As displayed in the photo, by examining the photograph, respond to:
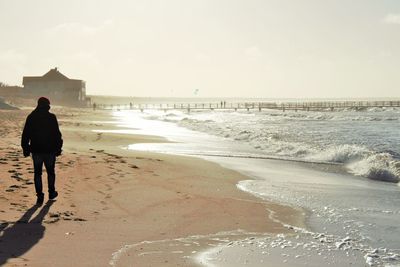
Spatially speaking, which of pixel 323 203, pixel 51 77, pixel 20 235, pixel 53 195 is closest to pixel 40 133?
pixel 53 195

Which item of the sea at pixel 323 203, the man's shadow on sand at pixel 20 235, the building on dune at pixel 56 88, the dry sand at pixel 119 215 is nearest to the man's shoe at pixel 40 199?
the dry sand at pixel 119 215

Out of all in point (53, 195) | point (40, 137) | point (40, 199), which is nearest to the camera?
point (40, 199)

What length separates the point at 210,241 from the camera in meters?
5.10

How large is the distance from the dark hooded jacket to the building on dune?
7582cm

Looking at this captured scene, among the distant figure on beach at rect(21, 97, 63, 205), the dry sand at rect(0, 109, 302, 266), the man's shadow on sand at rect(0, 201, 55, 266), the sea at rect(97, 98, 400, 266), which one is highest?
the distant figure on beach at rect(21, 97, 63, 205)

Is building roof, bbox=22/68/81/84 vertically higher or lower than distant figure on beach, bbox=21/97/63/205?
higher

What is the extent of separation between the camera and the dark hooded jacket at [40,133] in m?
6.34

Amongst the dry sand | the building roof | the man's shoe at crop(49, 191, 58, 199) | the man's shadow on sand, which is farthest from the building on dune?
the man's shadow on sand

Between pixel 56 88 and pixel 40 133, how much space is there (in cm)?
7799

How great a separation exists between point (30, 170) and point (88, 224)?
360cm

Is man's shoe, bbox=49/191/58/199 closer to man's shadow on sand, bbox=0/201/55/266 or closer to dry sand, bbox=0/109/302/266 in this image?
dry sand, bbox=0/109/302/266

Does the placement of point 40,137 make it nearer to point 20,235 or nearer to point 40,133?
point 40,133

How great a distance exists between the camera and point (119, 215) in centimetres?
600

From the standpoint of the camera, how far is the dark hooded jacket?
634cm
